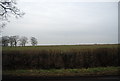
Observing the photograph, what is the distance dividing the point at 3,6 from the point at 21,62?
236 inches

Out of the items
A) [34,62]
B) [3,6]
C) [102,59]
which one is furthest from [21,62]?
[102,59]

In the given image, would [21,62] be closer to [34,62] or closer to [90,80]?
[34,62]

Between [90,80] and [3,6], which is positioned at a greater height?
[3,6]

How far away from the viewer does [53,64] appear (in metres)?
15.2

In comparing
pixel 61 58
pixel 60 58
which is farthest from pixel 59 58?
pixel 61 58

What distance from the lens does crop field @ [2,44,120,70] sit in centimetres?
1512

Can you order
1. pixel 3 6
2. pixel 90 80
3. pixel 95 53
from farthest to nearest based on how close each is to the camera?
pixel 95 53, pixel 3 6, pixel 90 80

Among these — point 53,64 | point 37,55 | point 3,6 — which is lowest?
point 53,64

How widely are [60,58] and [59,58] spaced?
0.11 meters

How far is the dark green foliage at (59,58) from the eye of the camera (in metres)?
15.1

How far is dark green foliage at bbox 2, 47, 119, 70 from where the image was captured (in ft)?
49.6

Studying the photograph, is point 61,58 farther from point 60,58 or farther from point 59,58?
point 59,58

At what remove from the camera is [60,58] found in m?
15.8

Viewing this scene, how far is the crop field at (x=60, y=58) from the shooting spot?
49.6ft
